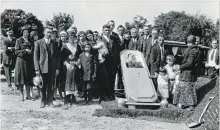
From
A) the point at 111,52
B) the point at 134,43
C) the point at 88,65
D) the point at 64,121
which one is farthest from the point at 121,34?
the point at 64,121

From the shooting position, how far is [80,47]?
8633mm

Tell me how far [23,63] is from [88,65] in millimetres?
1942

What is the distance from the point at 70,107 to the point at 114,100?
135 cm

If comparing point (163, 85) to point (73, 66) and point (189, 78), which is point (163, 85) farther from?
point (73, 66)

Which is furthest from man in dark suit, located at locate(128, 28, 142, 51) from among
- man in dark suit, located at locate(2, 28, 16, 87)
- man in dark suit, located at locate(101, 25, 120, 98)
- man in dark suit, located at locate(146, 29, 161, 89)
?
man in dark suit, located at locate(2, 28, 16, 87)

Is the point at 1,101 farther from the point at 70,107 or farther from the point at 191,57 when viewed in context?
the point at 191,57

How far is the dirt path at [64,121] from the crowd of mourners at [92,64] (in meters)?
0.69

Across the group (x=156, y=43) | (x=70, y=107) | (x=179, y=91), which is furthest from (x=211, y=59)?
(x=70, y=107)

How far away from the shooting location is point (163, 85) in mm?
8234

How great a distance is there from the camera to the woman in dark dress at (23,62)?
28.4 ft

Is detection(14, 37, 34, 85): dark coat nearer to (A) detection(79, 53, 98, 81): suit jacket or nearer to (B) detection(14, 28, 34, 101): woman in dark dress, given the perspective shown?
(B) detection(14, 28, 34, 101): woman in dark dress

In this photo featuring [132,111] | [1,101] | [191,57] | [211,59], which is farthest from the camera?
[211,59]

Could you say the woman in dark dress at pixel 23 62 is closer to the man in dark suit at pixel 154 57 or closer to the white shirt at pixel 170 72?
the man in dark suit at pixel 154 57

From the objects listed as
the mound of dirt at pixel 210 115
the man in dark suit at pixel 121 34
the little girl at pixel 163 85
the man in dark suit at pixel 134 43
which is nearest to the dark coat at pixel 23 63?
the man in dark suit at pixel 121 34
